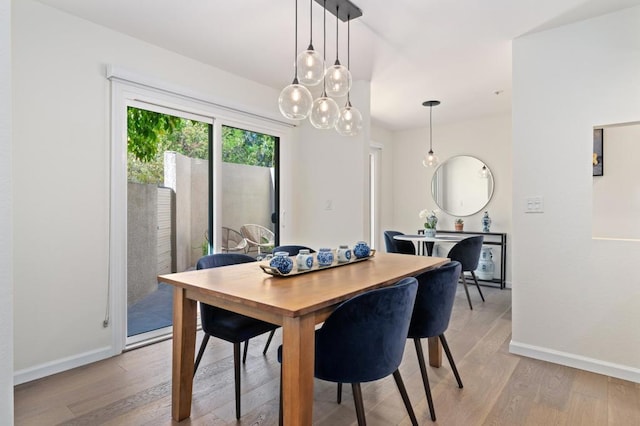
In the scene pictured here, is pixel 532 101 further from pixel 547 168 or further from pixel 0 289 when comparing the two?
pixel 0 289

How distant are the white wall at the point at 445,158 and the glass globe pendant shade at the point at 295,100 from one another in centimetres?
284

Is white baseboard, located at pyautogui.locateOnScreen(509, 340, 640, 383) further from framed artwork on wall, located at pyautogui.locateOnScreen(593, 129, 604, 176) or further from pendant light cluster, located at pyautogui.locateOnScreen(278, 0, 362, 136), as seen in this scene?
pendant light cluster, located at pyautogui.locateOnScreen(278, 0, 362, 136)

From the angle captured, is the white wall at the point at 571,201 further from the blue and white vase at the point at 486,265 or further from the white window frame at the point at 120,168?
the white window frame at the point at 120,168

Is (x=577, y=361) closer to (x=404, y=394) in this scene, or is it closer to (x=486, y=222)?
(x=404, y=394)

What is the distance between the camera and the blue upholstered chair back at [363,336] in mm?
1415

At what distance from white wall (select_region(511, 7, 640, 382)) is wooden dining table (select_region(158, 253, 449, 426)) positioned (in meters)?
1.07

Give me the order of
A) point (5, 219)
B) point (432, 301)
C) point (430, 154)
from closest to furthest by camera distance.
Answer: point (5, 219) < point (432, 301) < point (430, 154)

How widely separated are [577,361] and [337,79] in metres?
2.53

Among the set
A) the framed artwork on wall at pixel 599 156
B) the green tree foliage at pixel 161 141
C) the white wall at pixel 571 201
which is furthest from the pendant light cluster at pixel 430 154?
the green tree foliage at pixel 161 141

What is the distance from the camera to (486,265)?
16.4 ft

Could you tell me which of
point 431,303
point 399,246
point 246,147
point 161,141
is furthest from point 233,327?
point 399,246

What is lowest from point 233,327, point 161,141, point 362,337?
point 233,327

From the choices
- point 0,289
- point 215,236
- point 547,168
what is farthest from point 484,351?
point 0,289

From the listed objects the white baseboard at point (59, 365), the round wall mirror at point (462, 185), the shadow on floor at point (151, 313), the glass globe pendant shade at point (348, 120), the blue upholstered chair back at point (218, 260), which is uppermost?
the glass globe pendant shade at point (348, 120)
